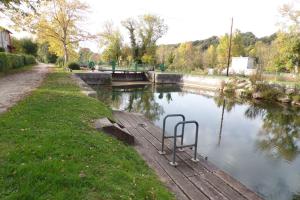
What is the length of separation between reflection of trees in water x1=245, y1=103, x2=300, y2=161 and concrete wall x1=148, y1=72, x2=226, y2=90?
315 inches

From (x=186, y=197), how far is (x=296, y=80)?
23.6m

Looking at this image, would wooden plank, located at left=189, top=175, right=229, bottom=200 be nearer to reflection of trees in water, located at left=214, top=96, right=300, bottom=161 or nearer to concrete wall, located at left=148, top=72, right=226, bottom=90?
reflection of trees in water, located at left=214, top=96, right=300, bottom=161

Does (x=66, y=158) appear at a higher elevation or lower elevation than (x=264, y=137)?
higher

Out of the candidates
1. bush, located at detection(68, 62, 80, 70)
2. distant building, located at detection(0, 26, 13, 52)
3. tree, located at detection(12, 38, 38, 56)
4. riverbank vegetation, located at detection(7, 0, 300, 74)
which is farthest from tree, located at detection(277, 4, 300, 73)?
tree, located at detection(12, 38, 38, 56)

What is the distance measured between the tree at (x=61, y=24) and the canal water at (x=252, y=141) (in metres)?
20.0

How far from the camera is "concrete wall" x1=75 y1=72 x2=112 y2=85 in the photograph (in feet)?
82.1

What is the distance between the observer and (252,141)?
932 centimetres

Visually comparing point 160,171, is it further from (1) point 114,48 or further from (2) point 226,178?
(1) point 114,48

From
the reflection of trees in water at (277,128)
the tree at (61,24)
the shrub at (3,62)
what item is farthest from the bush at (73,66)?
the reflection of trees in water at (277,128)

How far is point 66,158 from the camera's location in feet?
12.9

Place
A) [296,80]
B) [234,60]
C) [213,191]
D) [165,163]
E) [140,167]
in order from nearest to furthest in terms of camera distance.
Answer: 1. [213,191]
2. [140,167]
3. [165,163]
4. [296,80]
5. [234,60]

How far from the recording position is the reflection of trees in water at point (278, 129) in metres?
8.61

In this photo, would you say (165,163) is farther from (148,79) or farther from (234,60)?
(234,60)

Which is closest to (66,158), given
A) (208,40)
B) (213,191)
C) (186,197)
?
(186,197)
